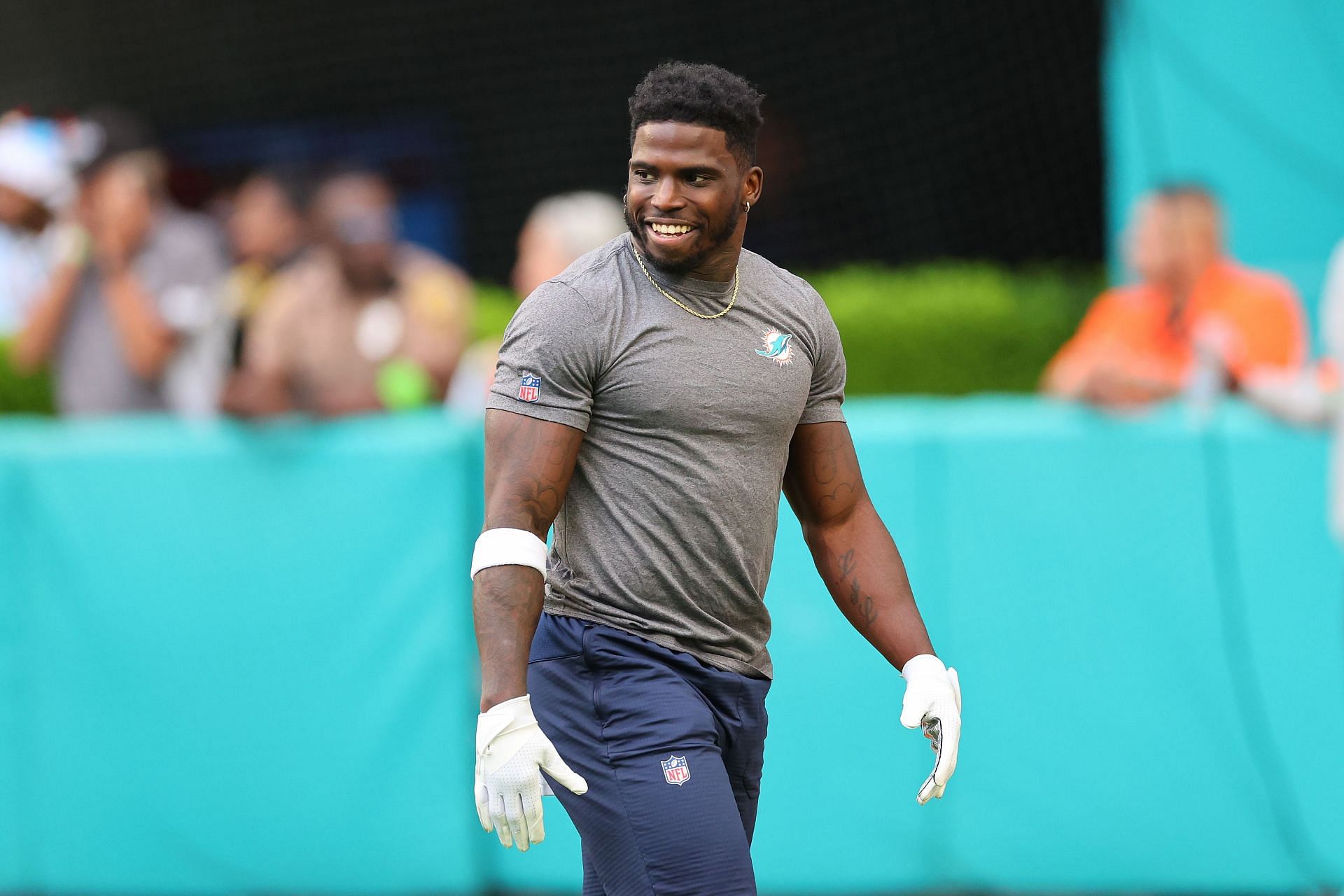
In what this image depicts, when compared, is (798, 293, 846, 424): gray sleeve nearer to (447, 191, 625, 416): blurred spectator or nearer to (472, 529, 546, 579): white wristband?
(472, 529, 546, 579): white wristband

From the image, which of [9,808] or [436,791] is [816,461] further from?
[9,808]

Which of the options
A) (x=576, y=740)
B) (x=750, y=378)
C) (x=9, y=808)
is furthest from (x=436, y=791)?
(x=750, y=378)

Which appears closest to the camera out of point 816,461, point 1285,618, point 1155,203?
point 816,461

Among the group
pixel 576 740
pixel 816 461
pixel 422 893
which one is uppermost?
pixel 816 461

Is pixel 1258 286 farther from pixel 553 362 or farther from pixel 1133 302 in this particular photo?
pixel 553 362

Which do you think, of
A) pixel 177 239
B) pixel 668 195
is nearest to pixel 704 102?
pixel 668 195

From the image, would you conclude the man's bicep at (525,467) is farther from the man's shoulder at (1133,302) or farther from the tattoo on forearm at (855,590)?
the man's shoulder at (1133,302)

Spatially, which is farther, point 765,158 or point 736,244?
point 765,158

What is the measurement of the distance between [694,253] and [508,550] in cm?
61

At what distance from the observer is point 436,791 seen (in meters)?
5.11

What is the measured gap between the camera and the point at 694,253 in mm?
2861

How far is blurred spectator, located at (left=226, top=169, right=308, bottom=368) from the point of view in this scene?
6688 millimetres

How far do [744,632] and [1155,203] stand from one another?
3.69 meters

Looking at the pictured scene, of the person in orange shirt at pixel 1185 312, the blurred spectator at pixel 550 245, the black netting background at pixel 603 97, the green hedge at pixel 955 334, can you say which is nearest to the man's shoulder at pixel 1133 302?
the person in orange shirt at pixel 1185 312
